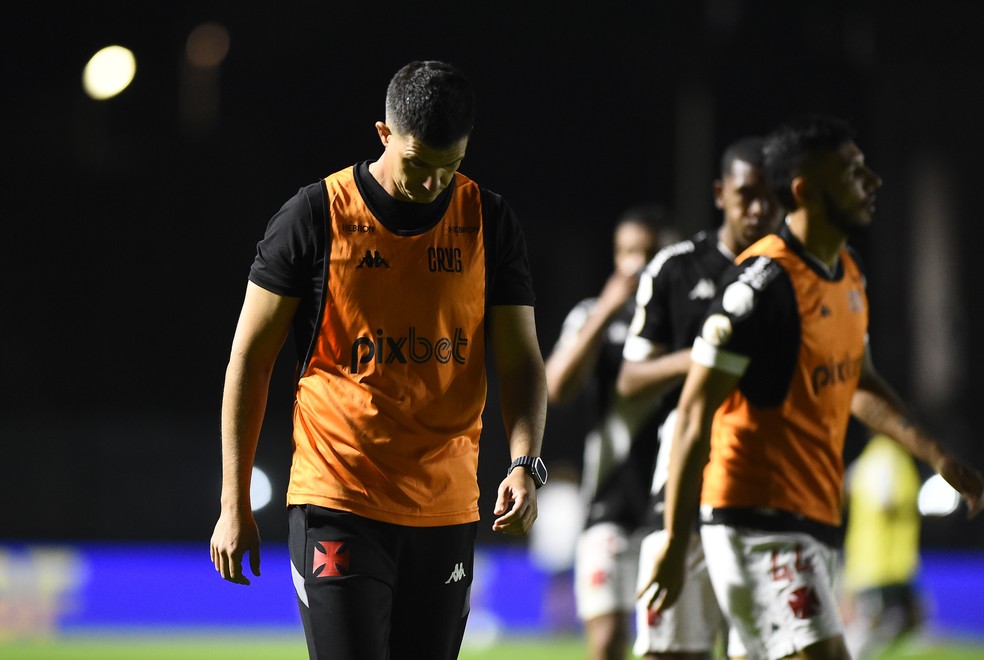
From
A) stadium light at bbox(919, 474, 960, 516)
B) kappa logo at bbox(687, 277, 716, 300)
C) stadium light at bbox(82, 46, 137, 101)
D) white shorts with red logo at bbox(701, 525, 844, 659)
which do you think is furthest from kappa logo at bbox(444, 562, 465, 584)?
stadium light at bbox(82, 46, 137, 101)

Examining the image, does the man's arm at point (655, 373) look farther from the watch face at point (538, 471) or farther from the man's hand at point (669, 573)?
the watch face at point (538, 471)

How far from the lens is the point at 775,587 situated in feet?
13.5

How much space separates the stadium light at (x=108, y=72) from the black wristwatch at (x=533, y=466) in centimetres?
1511

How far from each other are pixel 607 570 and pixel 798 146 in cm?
239

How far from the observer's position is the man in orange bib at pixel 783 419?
4027mm

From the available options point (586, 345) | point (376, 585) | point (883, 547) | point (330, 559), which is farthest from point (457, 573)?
point (883, 547)

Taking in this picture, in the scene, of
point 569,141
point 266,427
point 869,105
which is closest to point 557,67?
point 569,141

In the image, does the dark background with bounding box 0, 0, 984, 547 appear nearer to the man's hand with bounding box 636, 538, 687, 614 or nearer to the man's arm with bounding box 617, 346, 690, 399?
the man's arm with bounding box 617, 346, 690, 399

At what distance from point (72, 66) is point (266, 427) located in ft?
19.3

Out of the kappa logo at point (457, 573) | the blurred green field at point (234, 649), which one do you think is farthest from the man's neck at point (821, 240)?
the blurred green field at point (234, 649)

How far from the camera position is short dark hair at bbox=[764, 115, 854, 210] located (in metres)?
4.40

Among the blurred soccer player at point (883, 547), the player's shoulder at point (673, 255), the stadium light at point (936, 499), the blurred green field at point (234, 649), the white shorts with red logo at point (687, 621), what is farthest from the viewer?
the stadium light at point (936, 499)

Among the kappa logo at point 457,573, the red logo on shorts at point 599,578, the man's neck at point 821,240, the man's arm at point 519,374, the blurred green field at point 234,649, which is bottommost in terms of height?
the blurred green field at point 234,649

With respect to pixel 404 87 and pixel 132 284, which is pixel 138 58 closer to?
pixel 132 284
